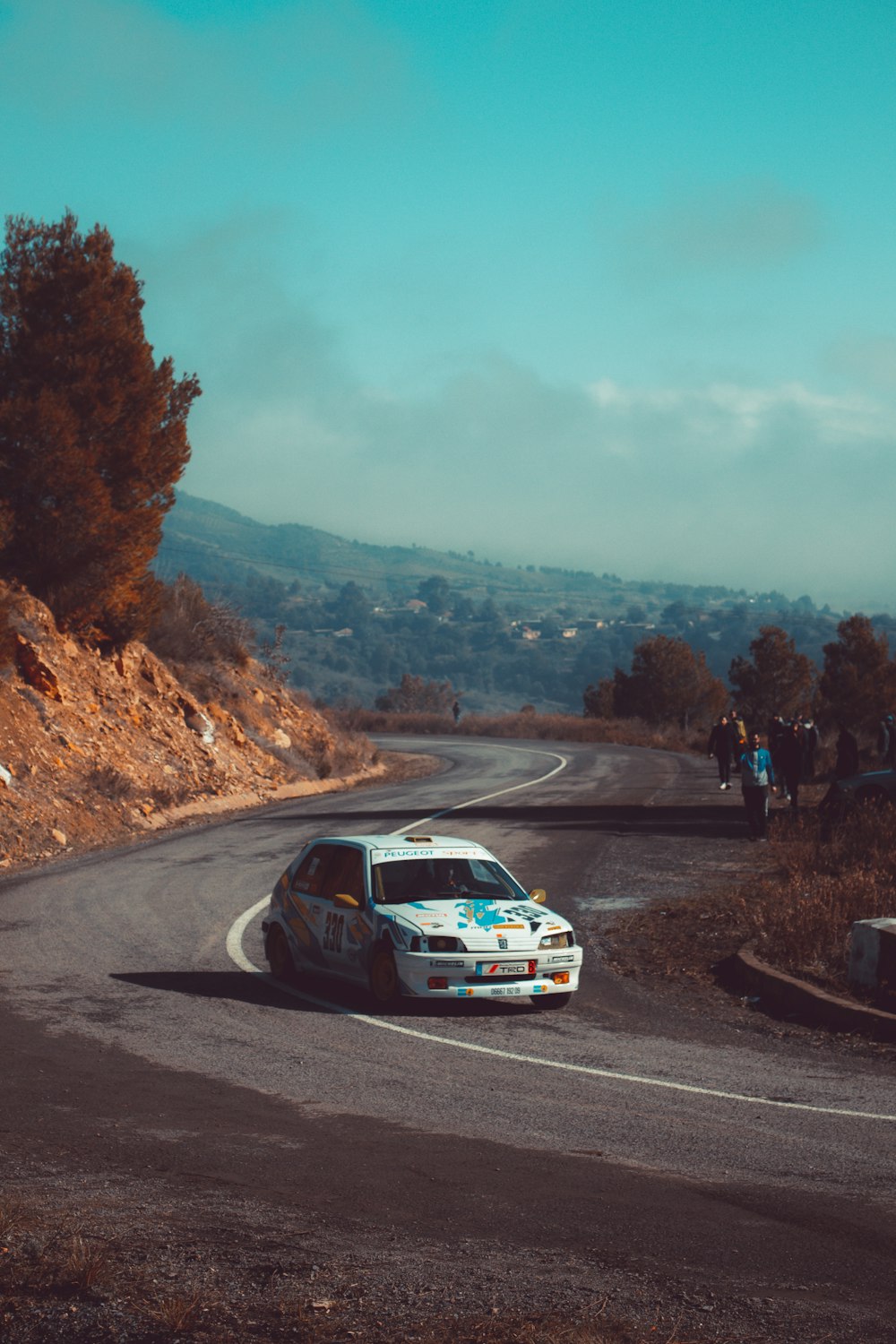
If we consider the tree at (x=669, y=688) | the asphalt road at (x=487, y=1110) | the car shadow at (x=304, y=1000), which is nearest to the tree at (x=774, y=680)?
the tree at (x=669, y=688)

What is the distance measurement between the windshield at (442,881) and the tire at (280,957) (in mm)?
1332

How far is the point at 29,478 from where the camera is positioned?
29516 mm

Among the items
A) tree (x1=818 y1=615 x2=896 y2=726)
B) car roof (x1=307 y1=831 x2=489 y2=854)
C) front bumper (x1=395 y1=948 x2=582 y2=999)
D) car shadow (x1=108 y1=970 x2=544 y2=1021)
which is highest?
tree (x1=818 y1=615 x2=896 y2=726)

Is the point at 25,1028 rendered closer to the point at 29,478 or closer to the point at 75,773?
the point at 75,773

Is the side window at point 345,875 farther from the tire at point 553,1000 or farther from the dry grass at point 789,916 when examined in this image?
the dry grass at point 789,916

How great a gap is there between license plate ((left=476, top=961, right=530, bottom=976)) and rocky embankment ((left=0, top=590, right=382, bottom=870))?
1242cm

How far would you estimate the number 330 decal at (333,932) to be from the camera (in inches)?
474

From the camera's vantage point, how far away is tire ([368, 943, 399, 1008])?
1134 cm

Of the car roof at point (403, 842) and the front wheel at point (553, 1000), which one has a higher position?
the car roof at point (403, 842)

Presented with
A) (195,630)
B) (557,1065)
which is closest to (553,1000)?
(557,1065)

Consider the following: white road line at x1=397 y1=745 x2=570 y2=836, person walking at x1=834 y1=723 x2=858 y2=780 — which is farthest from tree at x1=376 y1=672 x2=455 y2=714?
person walking at x1=834 y1=723 x2=858 y2=780

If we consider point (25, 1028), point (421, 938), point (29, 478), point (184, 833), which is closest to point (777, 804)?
point (184, 833)

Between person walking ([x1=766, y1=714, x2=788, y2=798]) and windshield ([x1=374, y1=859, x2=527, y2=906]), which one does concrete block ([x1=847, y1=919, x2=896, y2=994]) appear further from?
person walking ([x1=766, y1=714, x2=788, y2=798])

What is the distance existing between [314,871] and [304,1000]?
1568 mm
